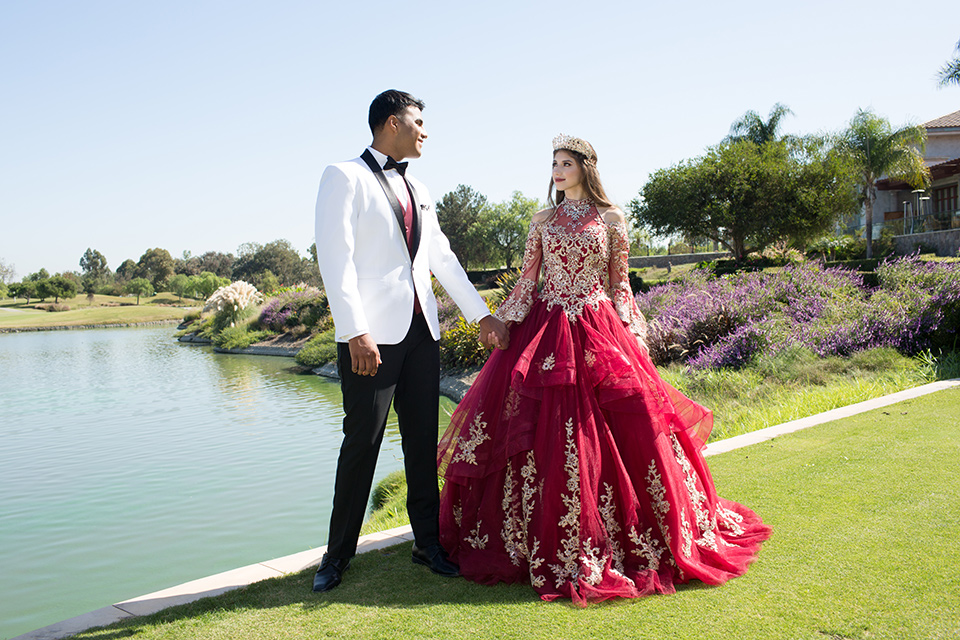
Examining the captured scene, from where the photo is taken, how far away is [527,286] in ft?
11.5

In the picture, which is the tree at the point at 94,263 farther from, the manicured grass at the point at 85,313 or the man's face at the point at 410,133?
the man's face at the point at 410,133

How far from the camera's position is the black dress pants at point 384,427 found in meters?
2.87

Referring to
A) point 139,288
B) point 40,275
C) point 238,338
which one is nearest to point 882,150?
point 238,338

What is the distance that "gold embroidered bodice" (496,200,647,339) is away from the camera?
338cm

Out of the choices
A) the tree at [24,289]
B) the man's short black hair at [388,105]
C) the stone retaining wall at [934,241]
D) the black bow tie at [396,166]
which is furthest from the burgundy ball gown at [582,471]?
the tree at [24,289]

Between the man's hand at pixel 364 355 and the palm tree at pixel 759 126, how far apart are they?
34593mm

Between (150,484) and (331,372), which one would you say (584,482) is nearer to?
(150,484)

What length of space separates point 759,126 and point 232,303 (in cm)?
2751

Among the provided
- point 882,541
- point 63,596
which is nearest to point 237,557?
point 63,596

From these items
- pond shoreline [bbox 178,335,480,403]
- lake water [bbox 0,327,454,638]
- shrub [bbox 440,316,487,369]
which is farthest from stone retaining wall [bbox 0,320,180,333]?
shrub [bbox 440,316,487,369]

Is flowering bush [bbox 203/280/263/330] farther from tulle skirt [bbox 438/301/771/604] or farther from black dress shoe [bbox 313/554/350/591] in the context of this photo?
tulle skirt [bbox 438/301/771/604]

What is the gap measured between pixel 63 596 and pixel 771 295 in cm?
962

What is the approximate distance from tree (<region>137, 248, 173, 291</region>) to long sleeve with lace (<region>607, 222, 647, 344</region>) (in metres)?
87.5

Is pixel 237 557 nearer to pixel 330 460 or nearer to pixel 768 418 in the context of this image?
pixel 330 460
